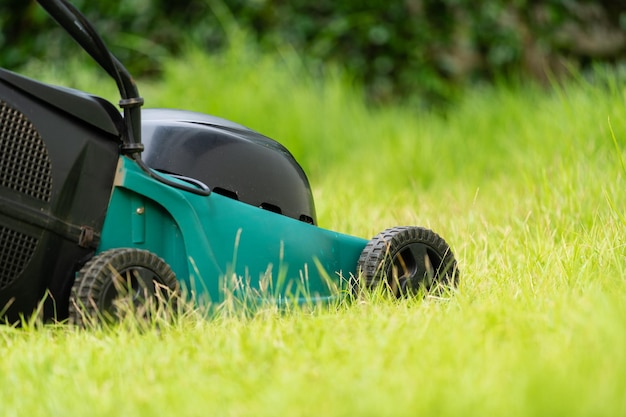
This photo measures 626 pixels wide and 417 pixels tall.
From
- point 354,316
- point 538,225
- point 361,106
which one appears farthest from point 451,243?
point 361,106

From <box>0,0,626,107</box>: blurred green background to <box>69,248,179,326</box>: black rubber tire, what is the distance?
133 inches

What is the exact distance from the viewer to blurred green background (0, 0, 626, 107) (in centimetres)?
504

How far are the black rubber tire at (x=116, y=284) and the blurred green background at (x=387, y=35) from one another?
3372mm

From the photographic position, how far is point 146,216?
70.7 inches

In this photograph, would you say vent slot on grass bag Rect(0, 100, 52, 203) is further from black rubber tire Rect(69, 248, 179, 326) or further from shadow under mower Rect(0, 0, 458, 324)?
black rubber tire Rect(69, 248, 179, 326)

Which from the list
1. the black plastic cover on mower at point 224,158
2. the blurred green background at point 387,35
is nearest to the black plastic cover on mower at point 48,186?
the black plastic cover on mower at point 224,158

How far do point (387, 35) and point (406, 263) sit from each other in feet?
10.6

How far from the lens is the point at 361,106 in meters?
4.50

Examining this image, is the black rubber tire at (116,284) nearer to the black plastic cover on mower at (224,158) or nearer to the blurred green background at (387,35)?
the black plastic cover on mower at (224,158)

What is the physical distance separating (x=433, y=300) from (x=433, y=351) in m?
0.48

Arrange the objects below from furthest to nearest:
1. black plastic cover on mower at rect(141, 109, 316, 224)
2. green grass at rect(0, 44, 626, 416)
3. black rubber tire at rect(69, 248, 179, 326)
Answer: black plastic cover on mower at rect(141, 109, 316, 224)
black rubber tire at rect(69, 248, 179, 326)
green grass at rect(0, 44, 626, 416)

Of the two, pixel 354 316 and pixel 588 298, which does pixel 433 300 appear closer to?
pixel 354 316

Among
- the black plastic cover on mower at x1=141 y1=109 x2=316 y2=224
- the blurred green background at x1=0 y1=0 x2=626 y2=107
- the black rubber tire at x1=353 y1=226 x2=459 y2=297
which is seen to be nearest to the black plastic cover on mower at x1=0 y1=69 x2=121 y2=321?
the black plastic cover on mower at x1=141 y1=109 x2=316 y2=224

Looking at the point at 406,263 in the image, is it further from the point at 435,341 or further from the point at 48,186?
the point at 48,186
